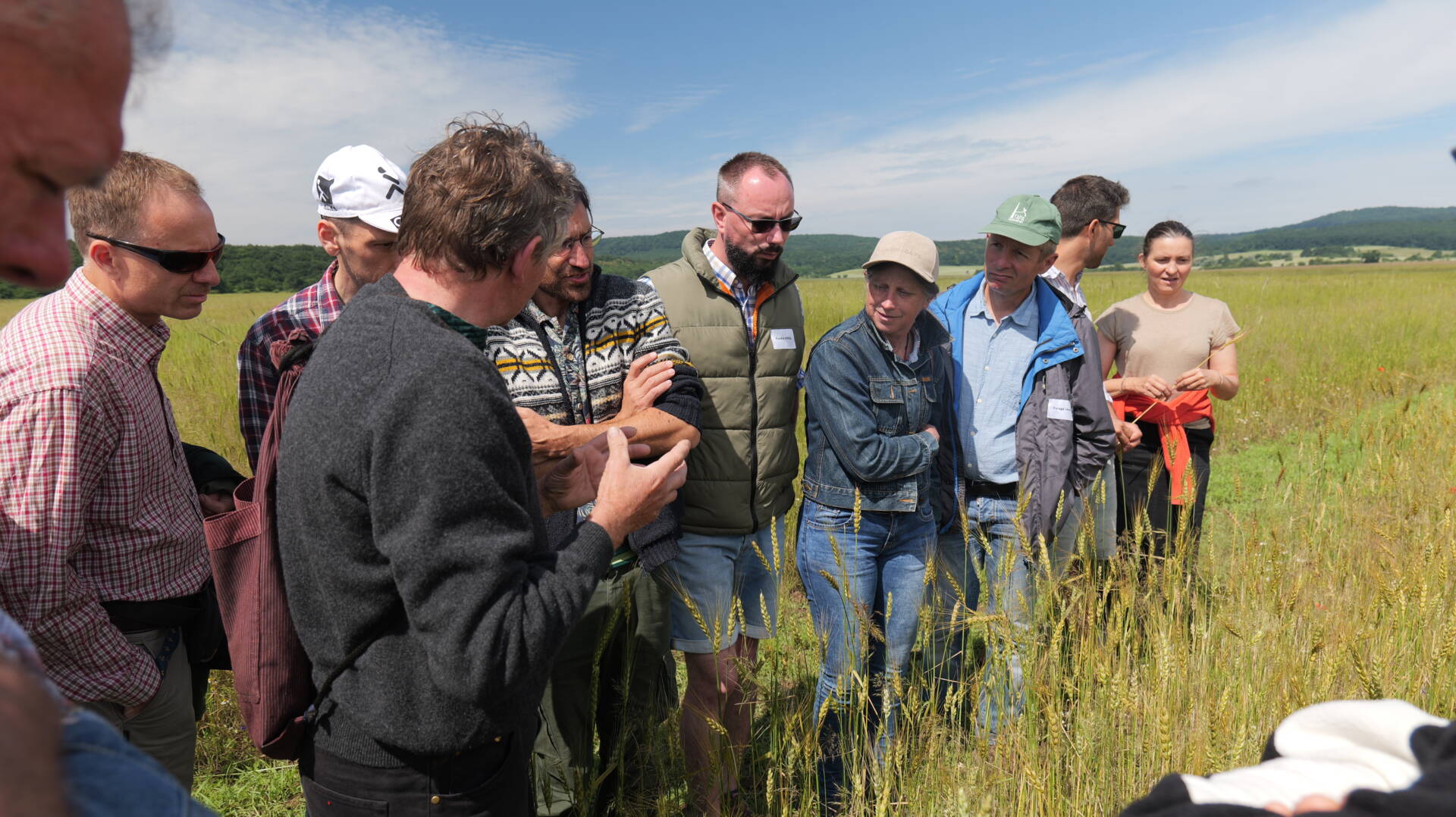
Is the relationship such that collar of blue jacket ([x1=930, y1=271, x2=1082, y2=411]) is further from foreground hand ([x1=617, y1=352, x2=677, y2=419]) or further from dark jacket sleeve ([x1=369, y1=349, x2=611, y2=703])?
dark jacket sleeve ([x1=369, y1=349, x2=611, y2=703])

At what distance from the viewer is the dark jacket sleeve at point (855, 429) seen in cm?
276

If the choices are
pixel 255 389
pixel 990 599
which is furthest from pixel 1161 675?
pixel 255 389

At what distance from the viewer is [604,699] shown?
2.66m

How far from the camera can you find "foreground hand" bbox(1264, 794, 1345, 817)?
0.71m

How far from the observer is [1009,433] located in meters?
3.08

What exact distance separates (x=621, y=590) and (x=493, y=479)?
139 cm

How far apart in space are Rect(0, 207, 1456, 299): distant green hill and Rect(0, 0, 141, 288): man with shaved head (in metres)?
1.14

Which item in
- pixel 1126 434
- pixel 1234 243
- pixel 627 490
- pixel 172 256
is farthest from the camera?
pixel 1234 243

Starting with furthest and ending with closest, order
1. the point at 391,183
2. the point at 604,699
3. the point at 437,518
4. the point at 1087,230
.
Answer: the point at 1087,230 < the point at 604,699 < the point at 391,183 < the point at 437,518

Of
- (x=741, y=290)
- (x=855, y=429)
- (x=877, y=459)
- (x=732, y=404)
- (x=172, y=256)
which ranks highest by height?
(x=172, y=256)

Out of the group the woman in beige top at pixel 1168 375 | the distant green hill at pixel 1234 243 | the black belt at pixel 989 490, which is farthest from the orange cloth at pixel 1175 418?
the distant green hill at pixel 1234 243

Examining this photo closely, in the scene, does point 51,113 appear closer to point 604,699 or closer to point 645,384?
point 645,384

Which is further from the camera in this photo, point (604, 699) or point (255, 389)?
point (604, 699)

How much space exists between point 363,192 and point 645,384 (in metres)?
1.07
